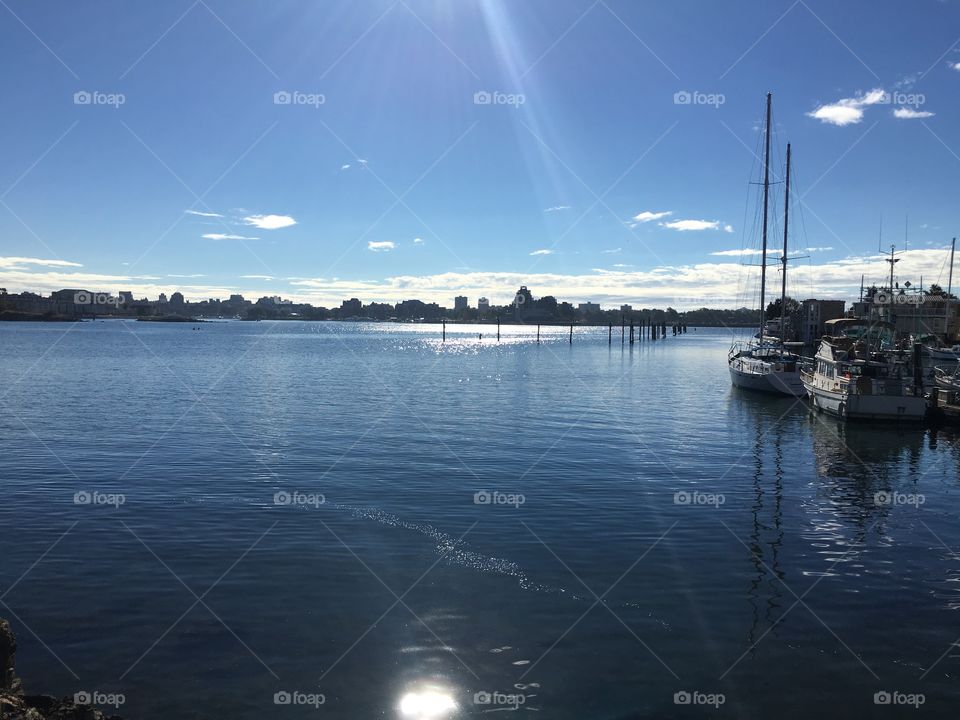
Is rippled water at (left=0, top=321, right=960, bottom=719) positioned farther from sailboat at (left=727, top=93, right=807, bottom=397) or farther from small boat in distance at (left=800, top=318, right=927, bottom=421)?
sailboat at (left=727, top=93, right=807, bottom=397)

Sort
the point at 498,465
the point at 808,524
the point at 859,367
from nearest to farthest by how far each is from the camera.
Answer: the point at 808,524 → the point at 498,465 → the point at 859,367

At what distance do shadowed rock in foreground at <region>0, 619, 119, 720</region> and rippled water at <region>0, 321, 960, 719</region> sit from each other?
0.80 m

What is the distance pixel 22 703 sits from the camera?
30.0 feet

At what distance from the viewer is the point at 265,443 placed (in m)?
32.9

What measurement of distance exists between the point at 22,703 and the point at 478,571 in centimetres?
911

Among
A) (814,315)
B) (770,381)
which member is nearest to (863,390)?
(770,381)

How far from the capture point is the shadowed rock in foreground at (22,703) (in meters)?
8.65

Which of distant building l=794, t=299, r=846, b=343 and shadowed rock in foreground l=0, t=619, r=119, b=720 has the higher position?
distant building l=794, t=299, r=846, b=343

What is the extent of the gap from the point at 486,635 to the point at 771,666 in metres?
4.90

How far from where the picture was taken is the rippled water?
11.2 meters

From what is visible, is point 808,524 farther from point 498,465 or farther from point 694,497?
point 498,465

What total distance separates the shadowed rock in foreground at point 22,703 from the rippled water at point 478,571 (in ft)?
2.62

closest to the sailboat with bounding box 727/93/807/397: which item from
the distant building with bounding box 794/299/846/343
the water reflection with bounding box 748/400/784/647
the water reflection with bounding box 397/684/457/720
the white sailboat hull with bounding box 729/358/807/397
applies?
the white sailboat hull with bounding box 729/358/807/397

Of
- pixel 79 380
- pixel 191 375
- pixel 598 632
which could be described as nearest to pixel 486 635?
pixel 598 632
